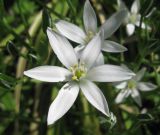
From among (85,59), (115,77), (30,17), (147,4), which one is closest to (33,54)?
(85,59)

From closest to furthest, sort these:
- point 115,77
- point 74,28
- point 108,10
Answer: point 115,77 < point 74,28 < point 108,10

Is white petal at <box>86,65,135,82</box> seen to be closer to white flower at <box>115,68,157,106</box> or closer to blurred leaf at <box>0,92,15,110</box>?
white flower at <box>115,68,157,106</box>

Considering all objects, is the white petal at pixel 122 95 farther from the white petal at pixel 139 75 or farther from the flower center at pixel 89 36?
the flower center at pixel 89 36

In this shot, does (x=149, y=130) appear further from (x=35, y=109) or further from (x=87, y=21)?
(x=87, y=21)

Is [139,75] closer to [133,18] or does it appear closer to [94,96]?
[133,18]

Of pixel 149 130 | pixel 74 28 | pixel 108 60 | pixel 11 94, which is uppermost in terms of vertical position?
pixel 74 28

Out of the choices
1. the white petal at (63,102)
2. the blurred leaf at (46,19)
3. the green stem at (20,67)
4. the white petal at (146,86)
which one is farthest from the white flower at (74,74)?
the green stem at (20,67)

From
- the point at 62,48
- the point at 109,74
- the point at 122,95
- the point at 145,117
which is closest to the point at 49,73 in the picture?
the point at 62,48
